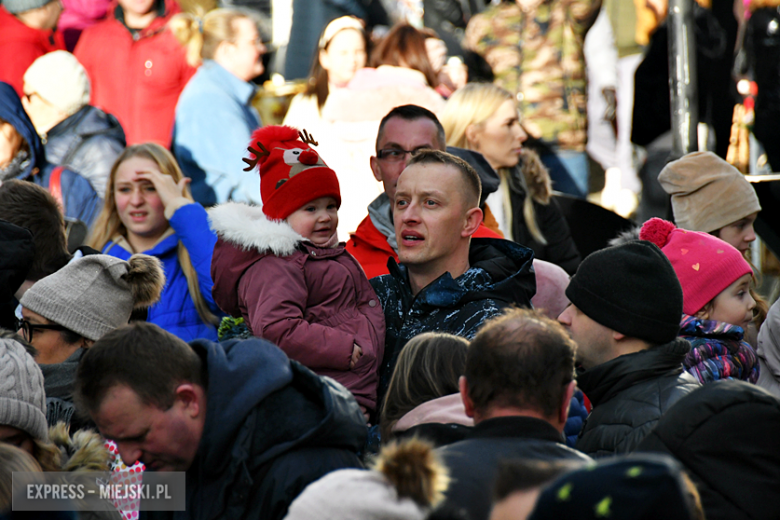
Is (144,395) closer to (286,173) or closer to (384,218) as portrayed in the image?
(286,173)

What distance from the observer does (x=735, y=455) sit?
2.22m

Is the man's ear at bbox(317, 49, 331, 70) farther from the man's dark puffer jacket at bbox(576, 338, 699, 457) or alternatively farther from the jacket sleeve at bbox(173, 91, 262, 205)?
the man's dark puffer jacket at bbox(576, 338, 699, 457)

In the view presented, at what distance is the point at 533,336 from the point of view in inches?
91.4

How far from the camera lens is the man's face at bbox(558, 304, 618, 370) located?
3299 mm

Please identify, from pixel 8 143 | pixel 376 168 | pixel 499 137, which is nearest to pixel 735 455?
pixel 376 168

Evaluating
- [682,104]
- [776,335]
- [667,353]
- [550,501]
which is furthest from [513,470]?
[682,104]

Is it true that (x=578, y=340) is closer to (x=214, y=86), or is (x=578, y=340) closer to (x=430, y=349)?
(x=430, y=349)

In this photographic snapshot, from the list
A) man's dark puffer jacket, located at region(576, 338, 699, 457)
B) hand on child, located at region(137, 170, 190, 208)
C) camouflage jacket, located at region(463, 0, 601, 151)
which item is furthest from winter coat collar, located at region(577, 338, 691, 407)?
Answer: camouflage jacket, located at region(463, 0, 601, 151)

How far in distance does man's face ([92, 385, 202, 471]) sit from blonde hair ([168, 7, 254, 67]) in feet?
16.9

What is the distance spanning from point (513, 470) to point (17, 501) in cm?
123

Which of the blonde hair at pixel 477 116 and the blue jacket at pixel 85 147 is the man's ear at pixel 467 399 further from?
the blue jacket at pixel 85 147

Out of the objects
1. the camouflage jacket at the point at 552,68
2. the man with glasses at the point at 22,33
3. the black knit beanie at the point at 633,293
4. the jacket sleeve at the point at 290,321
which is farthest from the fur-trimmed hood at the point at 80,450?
the camouflage jacket at the point at 552,68

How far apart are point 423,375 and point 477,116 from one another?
3284 mm

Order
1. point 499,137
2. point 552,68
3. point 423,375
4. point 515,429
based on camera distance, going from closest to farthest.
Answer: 1. point 515,429
2. point 423,375
3. point 499,137
4. point 552,68
